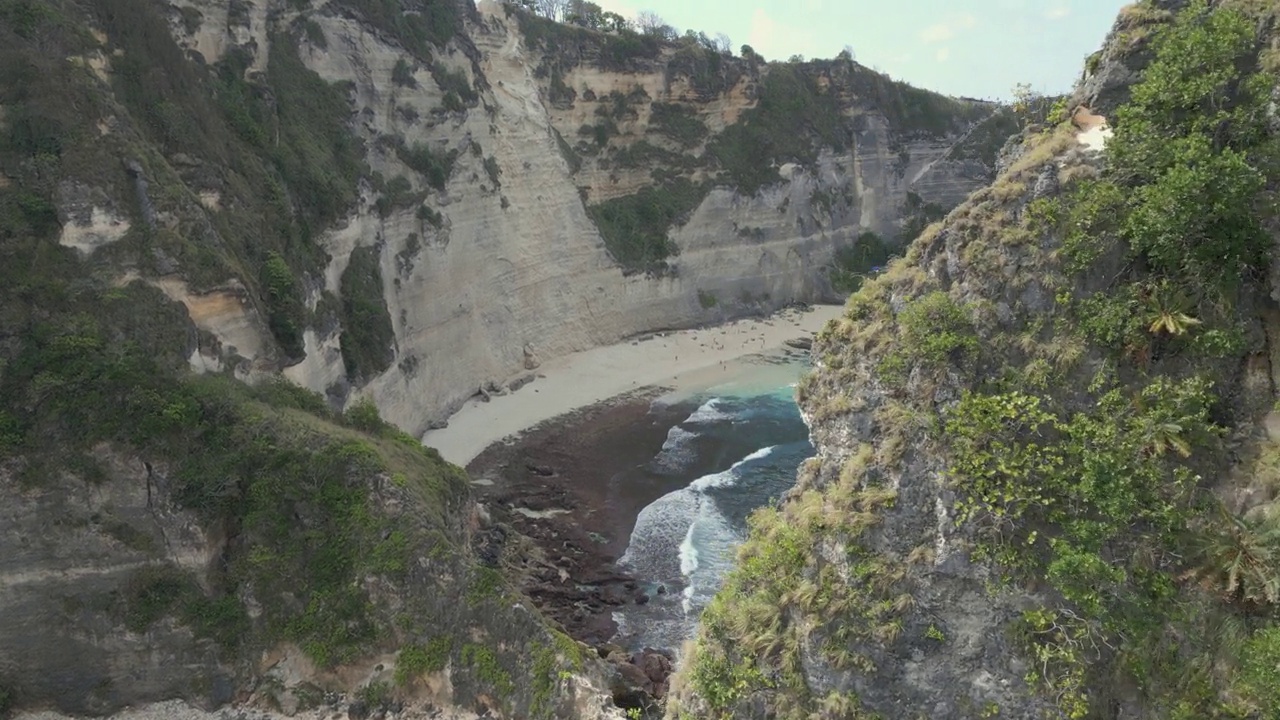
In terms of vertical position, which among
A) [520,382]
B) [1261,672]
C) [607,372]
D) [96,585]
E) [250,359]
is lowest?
[607,372]

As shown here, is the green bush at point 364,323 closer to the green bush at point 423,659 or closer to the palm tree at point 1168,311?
the green bush at point 423,659

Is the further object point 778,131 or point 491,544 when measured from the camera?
point 778,131

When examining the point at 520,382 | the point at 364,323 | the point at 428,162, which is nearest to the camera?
the point at 364,323

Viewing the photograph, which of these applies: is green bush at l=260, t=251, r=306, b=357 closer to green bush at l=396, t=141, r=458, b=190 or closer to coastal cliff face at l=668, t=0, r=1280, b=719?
green bush at l=396, t=141, r=458, b=190

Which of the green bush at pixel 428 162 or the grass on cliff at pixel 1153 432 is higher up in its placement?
the green bush at pixel 428 162

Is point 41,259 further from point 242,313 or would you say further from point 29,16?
point 29,16

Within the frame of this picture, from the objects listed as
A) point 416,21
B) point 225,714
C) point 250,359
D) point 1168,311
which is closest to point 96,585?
point 225,714

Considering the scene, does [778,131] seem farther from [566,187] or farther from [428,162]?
[428,162]

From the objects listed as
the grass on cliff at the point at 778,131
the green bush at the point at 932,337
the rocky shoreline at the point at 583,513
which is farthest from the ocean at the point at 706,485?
the grass on cliff at the point at 778,131
